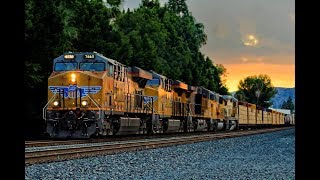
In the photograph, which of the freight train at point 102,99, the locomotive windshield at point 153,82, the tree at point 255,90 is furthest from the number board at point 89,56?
the tree at point 255,90

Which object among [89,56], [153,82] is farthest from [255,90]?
[89,56]

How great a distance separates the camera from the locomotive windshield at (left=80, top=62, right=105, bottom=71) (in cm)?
2250

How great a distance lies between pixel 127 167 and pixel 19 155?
1066cm

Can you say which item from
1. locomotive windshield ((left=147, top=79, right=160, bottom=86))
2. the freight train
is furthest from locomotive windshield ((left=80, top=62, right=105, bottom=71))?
locomotive windshield ((left=147, top=79, right=160, bottom=86))

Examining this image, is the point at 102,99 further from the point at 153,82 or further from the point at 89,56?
the point at 153,82

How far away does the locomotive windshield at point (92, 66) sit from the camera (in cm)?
2250

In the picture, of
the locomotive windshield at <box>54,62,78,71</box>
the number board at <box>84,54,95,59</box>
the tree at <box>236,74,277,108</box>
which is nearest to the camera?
the locomotive windshield at <box>54,62,78,71</box>

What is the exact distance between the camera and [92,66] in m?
22.7

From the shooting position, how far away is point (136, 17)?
68562 mm

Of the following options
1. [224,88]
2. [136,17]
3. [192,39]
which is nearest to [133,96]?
[136,17]

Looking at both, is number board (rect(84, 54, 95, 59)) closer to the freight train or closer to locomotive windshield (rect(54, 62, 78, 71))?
the freight train
